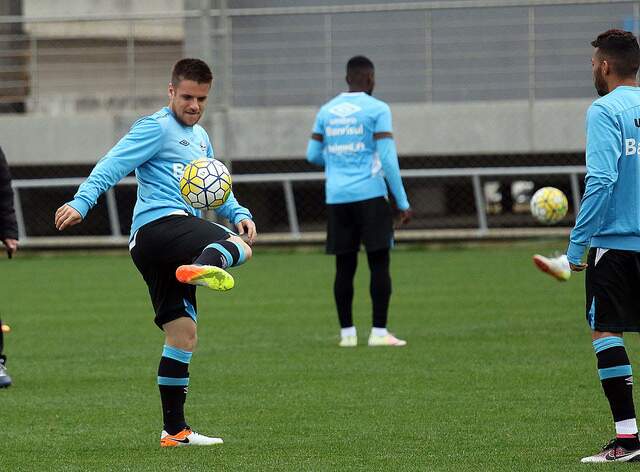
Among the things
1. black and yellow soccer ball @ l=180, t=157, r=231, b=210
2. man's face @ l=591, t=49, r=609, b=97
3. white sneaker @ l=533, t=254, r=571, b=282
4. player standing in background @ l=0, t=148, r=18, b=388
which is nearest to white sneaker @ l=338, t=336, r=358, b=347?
white sneaker @ l=533, t=254, r=571, b=282

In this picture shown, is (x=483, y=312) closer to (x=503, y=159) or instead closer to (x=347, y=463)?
(x=347, y=463)

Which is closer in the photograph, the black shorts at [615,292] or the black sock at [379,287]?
the black shorts at [615,292]

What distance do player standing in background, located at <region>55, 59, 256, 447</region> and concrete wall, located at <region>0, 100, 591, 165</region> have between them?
12.9 meters

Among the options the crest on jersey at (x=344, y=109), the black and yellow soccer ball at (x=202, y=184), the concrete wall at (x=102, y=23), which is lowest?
the black and yellow soccer ball at (x=202, y=184)

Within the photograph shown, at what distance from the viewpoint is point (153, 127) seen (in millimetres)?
6094

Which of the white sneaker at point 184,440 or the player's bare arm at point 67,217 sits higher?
the player's bare arm at point 67,217

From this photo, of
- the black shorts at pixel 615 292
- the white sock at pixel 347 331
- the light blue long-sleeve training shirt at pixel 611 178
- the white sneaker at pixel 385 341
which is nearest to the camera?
the light blue long-sleeve training shirt at pixel 611 178

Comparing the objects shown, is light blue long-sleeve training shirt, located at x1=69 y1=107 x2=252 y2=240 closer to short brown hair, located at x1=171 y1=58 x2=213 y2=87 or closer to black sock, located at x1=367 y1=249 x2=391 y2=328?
short brown hair, located at x1=171 y1=58 x2=213 y2=87

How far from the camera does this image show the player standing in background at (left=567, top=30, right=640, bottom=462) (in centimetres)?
545

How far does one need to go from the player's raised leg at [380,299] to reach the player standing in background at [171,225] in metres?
3.74

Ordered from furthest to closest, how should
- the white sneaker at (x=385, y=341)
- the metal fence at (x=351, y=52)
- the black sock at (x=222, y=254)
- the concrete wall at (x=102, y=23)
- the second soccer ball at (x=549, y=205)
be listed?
the concrete wall at (x=102, y=23) < the metal fence at (x=351, y=52) < the second soccer ball at (x=549, y=205) < the white sneaker at (x=385, y=341) < the black sock at (x=222, y=254)

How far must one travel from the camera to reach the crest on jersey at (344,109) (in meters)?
10.0

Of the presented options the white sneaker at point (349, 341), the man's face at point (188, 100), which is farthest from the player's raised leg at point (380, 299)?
the man's face at point (188, 100)

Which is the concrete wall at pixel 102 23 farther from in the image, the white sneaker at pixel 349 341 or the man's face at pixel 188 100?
the man's face at pixel 188 100
